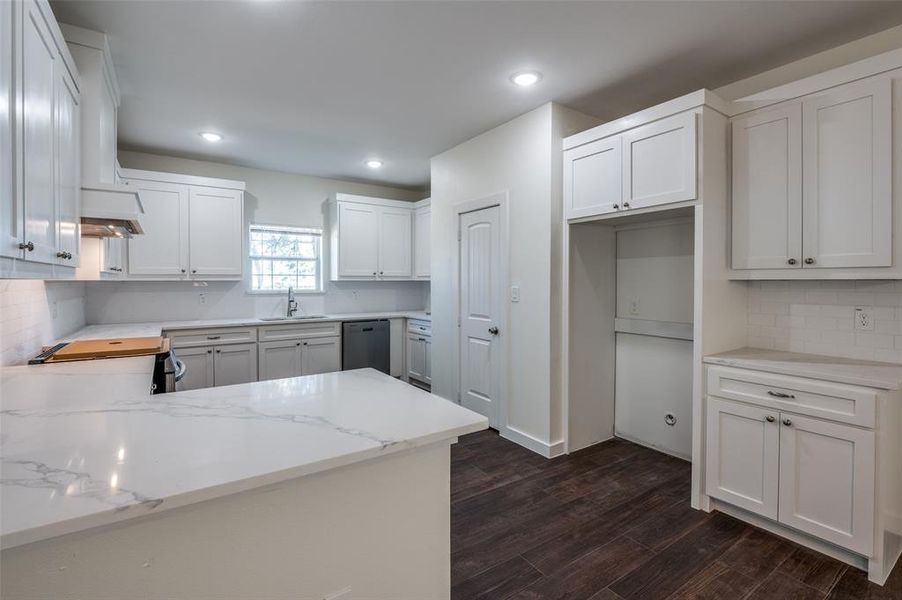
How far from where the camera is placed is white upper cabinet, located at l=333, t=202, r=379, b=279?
5.17 metres

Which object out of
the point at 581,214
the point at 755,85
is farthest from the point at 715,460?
the point at 755,85

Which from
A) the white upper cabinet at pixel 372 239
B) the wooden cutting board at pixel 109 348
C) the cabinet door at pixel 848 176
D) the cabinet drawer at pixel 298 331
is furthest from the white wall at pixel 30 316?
the cabinet door at pixel 848 176

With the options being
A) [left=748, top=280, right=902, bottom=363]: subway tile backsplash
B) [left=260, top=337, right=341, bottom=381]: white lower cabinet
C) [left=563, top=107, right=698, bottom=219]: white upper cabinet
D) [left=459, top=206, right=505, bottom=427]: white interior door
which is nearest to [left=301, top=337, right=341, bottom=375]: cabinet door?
[left=260, top=337, right=341, bottom=381]: white lower cabinet

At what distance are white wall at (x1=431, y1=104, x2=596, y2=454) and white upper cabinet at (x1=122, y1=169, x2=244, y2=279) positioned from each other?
254 centimetres

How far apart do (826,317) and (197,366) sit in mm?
4832

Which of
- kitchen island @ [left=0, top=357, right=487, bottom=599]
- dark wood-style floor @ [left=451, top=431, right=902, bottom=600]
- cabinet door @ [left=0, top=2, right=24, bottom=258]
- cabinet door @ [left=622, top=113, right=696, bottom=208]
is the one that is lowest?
dark wood-style floor @ [left=451, top=431, right=902, bottom=600]

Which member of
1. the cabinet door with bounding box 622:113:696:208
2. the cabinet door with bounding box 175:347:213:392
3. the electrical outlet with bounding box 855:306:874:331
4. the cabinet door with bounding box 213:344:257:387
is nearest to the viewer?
the electrical outlet with bounding box 855:306:874:331

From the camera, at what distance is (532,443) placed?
3363 millimetres

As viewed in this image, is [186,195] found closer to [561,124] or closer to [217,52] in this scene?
[217,52]

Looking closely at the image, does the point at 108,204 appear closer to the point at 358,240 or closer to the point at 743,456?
the point at 358,240

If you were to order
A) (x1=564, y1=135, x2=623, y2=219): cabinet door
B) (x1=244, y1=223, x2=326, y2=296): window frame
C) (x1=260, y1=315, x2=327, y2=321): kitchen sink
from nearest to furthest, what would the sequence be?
1. (x1=564, y1=135, x2=623, y2=219): cabinet door
2. (x1=260, y1=315, x2=327, y2=321): kitchen sink
3. (x1=244, y1=223, x2=326, y2=296): window frame

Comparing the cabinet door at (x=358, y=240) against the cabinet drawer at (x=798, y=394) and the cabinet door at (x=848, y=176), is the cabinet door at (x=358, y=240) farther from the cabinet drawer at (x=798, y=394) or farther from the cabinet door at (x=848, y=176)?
the cabinet door at (x=848, y=176)

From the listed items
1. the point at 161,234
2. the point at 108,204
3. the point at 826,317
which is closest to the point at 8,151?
the point at 108,204

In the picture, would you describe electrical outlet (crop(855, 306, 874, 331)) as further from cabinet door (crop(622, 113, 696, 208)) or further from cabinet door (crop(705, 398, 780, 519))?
cabinet door (crop(622, 113, 696, 208))
